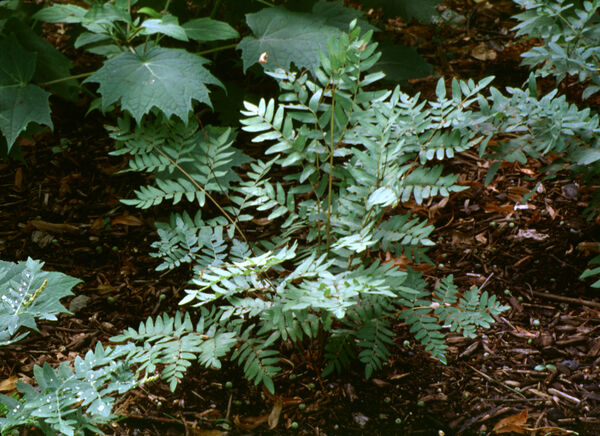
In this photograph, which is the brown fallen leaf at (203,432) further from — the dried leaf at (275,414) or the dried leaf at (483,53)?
the dried leaf at (483,53)

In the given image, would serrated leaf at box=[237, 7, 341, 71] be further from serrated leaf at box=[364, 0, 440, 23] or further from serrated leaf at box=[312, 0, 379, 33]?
serrated leaf at box=[364, 0, 440, 23]

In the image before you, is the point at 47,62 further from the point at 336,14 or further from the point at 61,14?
the point at 336,14

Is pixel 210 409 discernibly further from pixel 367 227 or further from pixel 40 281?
pixel 367 227

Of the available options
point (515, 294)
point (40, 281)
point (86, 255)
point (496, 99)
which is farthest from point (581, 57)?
point (86, 255)

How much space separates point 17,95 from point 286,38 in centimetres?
121

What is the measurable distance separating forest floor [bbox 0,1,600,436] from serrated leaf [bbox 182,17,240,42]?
2.81 feet

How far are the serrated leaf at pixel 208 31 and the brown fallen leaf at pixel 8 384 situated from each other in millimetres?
1549

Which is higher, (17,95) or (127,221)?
(17,95)

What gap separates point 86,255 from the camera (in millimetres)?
2684

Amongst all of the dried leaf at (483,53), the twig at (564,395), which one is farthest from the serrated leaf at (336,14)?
the twig at (564,395)

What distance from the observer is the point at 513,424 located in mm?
1925

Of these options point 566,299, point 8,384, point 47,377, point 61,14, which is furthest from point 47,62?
point 566,299

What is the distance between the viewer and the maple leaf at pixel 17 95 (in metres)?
2.45

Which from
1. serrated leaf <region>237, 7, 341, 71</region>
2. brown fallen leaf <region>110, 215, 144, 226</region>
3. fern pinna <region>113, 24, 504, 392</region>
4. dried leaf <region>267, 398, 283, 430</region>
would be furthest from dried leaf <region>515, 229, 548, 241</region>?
brown fallen leaf <region>110, 215, 144, 226</region>
